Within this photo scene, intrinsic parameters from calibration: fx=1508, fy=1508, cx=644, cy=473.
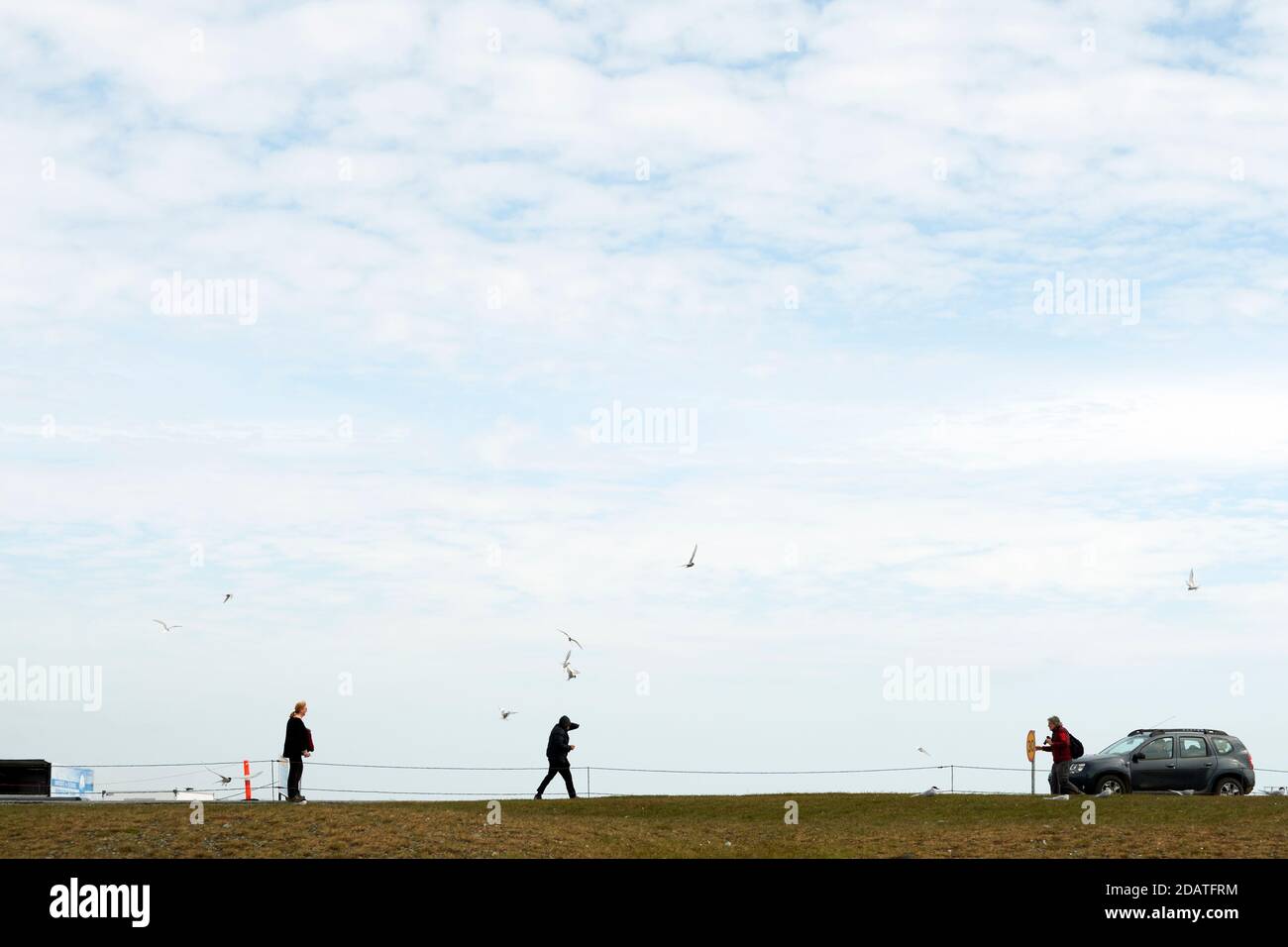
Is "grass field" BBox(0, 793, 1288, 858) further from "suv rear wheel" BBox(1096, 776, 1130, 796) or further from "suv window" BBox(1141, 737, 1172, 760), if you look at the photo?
"suv window" BBox(1141, 737, 1172, 760)

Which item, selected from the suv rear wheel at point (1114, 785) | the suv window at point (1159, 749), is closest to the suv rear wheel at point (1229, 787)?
the suv window at point (1159, 749)

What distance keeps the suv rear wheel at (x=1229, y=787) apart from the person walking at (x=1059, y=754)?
329 cm

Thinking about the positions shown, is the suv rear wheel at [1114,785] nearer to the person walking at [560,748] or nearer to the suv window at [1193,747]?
the suv window at [1193,747]

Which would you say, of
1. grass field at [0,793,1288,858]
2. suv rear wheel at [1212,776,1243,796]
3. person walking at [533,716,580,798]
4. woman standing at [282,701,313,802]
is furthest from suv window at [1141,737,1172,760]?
woman standing at [282,701,313,802]

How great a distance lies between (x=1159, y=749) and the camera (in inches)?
1350

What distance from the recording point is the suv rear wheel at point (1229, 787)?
3431cm

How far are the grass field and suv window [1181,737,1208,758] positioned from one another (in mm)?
2853

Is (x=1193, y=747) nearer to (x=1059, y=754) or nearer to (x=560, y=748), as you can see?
(x=1059, y=754)

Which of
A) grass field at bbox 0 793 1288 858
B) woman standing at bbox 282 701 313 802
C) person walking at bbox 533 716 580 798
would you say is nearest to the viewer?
grass field at bbox 0 793 1288 858

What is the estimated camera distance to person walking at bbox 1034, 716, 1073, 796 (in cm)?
3419
